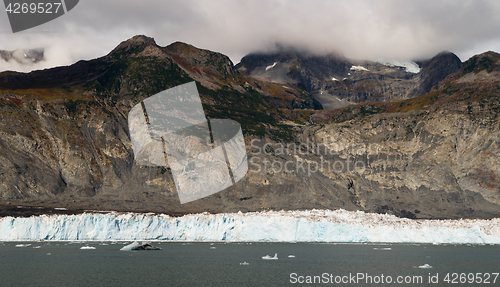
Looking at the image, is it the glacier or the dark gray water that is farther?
the glacier

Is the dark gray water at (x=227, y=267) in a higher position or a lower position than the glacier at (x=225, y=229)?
lower

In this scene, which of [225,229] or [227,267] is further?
[225,229]

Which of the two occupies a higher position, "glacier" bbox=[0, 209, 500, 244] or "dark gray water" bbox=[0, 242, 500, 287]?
"glacier" bbox=[0, 209, 500, 244]

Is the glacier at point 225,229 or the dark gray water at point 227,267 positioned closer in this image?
the dark gray water at point 227,267

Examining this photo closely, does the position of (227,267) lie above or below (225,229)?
below
